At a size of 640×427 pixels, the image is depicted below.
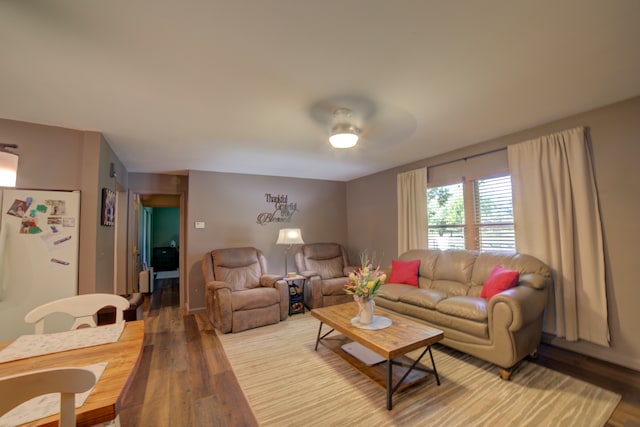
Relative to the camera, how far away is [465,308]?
2.60 metres

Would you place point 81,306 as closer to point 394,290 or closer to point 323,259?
point 394,290

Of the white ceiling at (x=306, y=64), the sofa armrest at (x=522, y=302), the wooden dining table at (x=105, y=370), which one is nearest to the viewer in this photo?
the wooden dining table at (x=105, y=370)

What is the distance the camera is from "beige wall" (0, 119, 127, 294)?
8.28 feet

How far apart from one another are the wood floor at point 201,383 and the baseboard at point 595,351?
0.07m

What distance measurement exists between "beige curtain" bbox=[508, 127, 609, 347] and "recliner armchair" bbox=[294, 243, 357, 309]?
265cm

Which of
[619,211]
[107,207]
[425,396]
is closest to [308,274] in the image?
[425,396]

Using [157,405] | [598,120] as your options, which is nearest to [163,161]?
[157,405]

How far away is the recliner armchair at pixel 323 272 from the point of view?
14.1 ft

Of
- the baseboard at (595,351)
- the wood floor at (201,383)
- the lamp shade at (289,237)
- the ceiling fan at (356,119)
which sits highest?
the ceiling fan at (356,119)

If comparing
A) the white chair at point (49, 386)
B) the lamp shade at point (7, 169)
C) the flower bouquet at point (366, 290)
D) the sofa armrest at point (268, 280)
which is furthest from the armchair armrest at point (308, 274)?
the white chair at point (49, 386)

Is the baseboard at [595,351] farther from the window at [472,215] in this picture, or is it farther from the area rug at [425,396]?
the window at [472,215]

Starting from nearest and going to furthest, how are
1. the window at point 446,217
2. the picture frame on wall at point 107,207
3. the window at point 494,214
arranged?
1. the picture frame on wall at point 107,207
2. the window at point 494,214
3. the window at point 446,217

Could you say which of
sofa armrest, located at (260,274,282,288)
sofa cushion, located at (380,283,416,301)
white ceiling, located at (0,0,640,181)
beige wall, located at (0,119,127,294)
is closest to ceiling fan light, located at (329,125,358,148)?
white ceiling, located at (0,0,640,181)

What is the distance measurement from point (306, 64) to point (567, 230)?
3.03m
